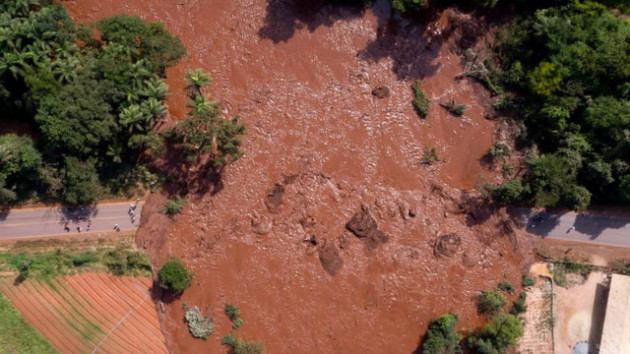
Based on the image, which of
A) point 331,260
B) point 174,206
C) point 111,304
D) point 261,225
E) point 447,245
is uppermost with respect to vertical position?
point 447,245

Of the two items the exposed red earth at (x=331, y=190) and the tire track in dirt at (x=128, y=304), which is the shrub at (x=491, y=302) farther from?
the tire track in dirt at (x=128, y=304)

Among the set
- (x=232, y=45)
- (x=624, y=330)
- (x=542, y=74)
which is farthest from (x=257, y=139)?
(x=624, y=330)

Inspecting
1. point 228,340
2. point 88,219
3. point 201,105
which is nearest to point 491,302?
point 228,340

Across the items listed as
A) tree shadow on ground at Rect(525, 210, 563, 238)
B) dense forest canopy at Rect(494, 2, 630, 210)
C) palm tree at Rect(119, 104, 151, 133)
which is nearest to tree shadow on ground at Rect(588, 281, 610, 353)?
tree shadow on ground at Rect(525, 210, 563, 238)

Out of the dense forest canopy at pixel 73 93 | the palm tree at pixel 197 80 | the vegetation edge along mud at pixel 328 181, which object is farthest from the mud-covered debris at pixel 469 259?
the dense forest canopy at pixel 73 93

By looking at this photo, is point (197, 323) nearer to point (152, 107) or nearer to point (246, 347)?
→ point (246, 347)

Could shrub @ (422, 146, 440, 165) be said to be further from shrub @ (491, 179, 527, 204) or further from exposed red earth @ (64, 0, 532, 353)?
shrub @ (491, 179, 527, 204)
